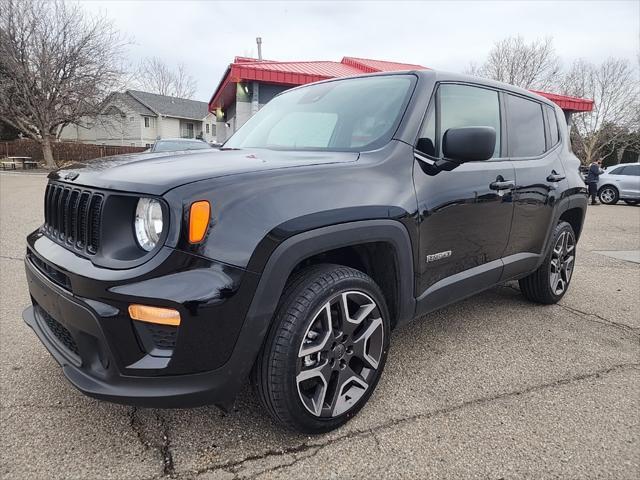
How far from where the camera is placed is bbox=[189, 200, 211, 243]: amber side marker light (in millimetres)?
1679

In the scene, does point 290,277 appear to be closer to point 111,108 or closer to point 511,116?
point 511,116

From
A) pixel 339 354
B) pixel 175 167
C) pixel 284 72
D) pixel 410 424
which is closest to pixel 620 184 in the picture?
pixel 284 72

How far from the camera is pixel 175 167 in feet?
6.48

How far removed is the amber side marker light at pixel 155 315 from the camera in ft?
5.38

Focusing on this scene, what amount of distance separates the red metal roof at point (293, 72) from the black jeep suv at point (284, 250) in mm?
8796

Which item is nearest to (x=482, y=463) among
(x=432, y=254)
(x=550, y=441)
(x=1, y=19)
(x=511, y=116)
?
(x=550, y=441)

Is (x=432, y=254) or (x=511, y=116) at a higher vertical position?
(x=511, y=116)

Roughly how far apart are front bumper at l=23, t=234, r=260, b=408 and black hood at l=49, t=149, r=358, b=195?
34cm

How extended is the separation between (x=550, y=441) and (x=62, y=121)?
32.5 m

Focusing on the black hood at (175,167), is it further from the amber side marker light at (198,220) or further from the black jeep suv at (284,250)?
the amber side marker light at (198,220)

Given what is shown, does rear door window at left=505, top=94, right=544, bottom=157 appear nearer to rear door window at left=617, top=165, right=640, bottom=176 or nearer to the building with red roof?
the building with red roof

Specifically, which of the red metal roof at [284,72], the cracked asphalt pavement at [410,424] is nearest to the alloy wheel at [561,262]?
the cracked asphalt pavement at [410,424]

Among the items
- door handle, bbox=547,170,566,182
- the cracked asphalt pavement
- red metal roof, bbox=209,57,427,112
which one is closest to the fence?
red metal roof, bbox=209,57,427,112

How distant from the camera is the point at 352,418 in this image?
2.26 metres
